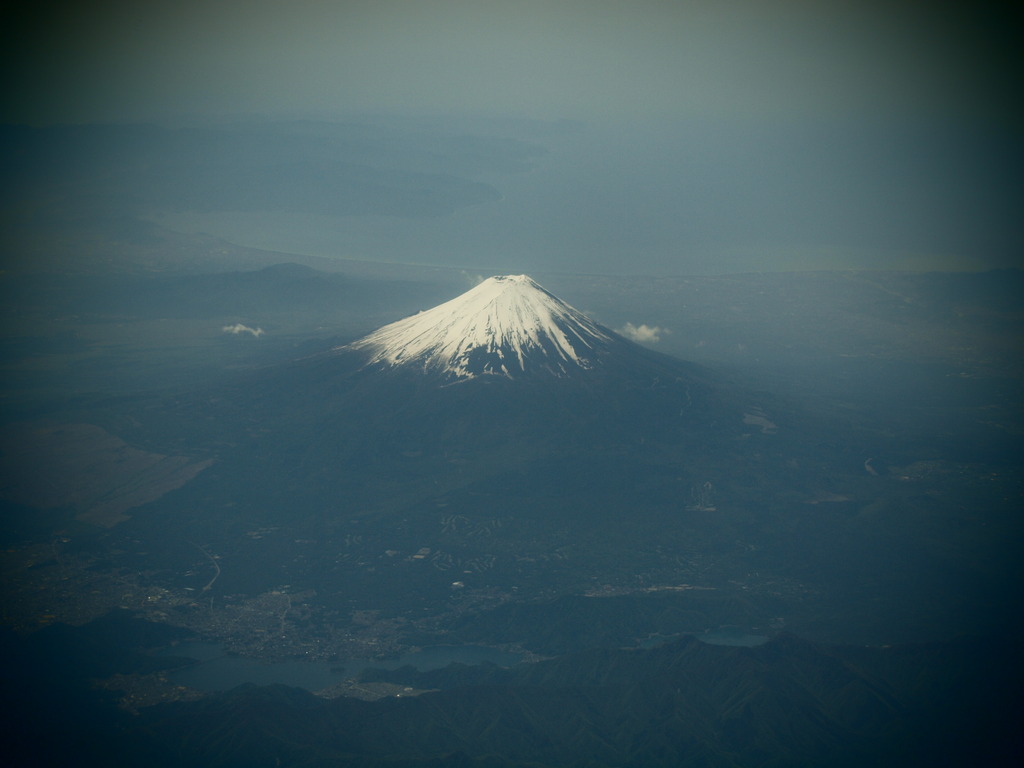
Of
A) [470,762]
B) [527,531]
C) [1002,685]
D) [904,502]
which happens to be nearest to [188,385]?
[527,531]

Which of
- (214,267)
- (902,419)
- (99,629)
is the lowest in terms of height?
(99,629)

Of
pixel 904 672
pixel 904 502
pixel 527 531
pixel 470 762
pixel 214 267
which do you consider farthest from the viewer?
pixel 214 267

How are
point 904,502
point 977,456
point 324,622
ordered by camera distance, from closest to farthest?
1. point 324,622
2. point 904,502
3. point 977,456

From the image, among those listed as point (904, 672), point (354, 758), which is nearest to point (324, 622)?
point (354, 758)

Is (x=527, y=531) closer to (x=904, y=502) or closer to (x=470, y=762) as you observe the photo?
(x=470, y=762)

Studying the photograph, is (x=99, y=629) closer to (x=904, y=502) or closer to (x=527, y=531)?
(x=527, y=531)

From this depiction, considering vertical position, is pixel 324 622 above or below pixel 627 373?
below

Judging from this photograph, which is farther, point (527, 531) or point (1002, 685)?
point (527, 531)
